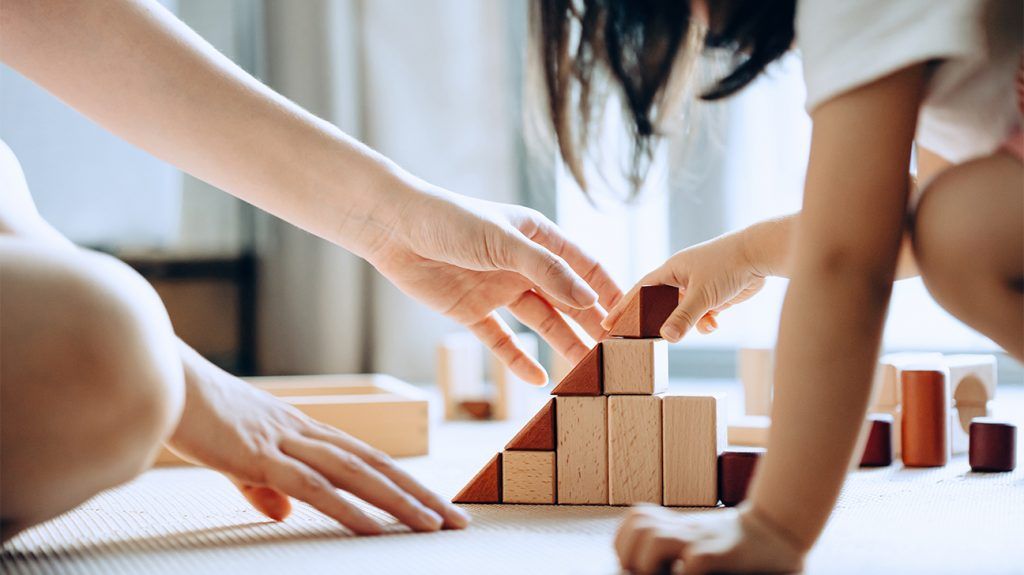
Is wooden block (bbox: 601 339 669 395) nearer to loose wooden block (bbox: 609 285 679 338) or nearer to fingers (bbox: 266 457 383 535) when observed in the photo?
loose wooden block (bbox: 609 285 679 338)

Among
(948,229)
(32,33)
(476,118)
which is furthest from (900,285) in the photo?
(32,33)

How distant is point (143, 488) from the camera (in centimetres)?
104

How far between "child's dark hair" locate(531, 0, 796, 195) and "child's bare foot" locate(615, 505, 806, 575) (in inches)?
12.6

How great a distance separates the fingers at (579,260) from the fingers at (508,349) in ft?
0.33

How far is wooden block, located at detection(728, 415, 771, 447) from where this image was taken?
1.25 m

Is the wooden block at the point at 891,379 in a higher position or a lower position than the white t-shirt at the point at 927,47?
lower

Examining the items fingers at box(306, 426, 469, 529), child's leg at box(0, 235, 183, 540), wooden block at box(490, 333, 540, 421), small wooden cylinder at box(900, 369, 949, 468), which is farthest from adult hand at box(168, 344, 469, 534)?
wooden block at box(490, 333, 540, 421)

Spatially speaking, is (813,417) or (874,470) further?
(874,470)

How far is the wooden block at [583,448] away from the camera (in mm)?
890

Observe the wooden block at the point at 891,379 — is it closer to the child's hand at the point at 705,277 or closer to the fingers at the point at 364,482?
the child's hand at the point at 705,277

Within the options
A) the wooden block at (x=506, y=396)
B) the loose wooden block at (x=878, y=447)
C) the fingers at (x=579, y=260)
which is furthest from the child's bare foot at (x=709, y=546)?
the wooden block at (x=506, y=396)

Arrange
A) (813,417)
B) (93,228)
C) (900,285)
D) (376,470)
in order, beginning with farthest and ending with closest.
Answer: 1. (93,228)
2. (900,285)
3. (376,470)
4. (813,417)

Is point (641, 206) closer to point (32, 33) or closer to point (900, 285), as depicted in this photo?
point (900, 285)

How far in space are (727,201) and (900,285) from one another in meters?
0.35
